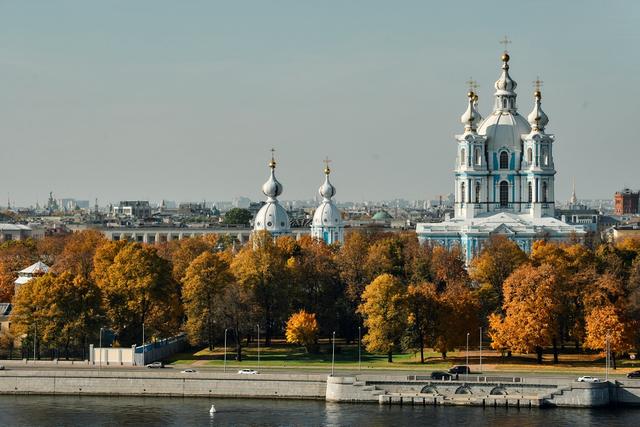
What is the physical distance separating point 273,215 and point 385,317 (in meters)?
57.7

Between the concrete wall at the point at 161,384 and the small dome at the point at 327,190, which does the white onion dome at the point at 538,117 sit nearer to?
the small dome at the point at 327,190

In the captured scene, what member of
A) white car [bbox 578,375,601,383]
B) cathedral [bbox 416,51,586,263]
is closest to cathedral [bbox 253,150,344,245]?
cathedral [bbox 416,51,586,263]

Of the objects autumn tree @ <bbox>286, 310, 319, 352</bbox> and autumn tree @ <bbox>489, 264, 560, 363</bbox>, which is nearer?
autumn tree @ <bbox>489, 264, 560, 363</bbox>

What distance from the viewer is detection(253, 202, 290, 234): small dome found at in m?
143

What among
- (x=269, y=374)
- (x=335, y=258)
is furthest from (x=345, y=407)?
(x=335, y=258)

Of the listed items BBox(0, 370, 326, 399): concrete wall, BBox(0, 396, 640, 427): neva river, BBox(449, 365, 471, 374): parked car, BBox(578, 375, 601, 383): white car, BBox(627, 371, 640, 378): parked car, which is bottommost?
BBox(0, 396, 640, 427): neva river

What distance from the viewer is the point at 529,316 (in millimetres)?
83625

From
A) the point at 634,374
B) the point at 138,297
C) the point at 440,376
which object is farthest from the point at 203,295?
the point at 634,374

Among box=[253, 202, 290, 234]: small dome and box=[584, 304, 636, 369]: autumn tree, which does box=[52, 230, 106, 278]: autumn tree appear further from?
box=[584, 304, 636, 369]: autumn tree

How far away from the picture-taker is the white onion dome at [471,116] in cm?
13238

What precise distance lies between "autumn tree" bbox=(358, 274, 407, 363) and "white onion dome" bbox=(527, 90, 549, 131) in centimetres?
4577

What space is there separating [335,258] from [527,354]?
54.2 ft

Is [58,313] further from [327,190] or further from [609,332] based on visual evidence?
[327,190]

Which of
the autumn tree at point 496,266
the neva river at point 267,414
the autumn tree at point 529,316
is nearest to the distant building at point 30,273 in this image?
the neva river at point 267,414
